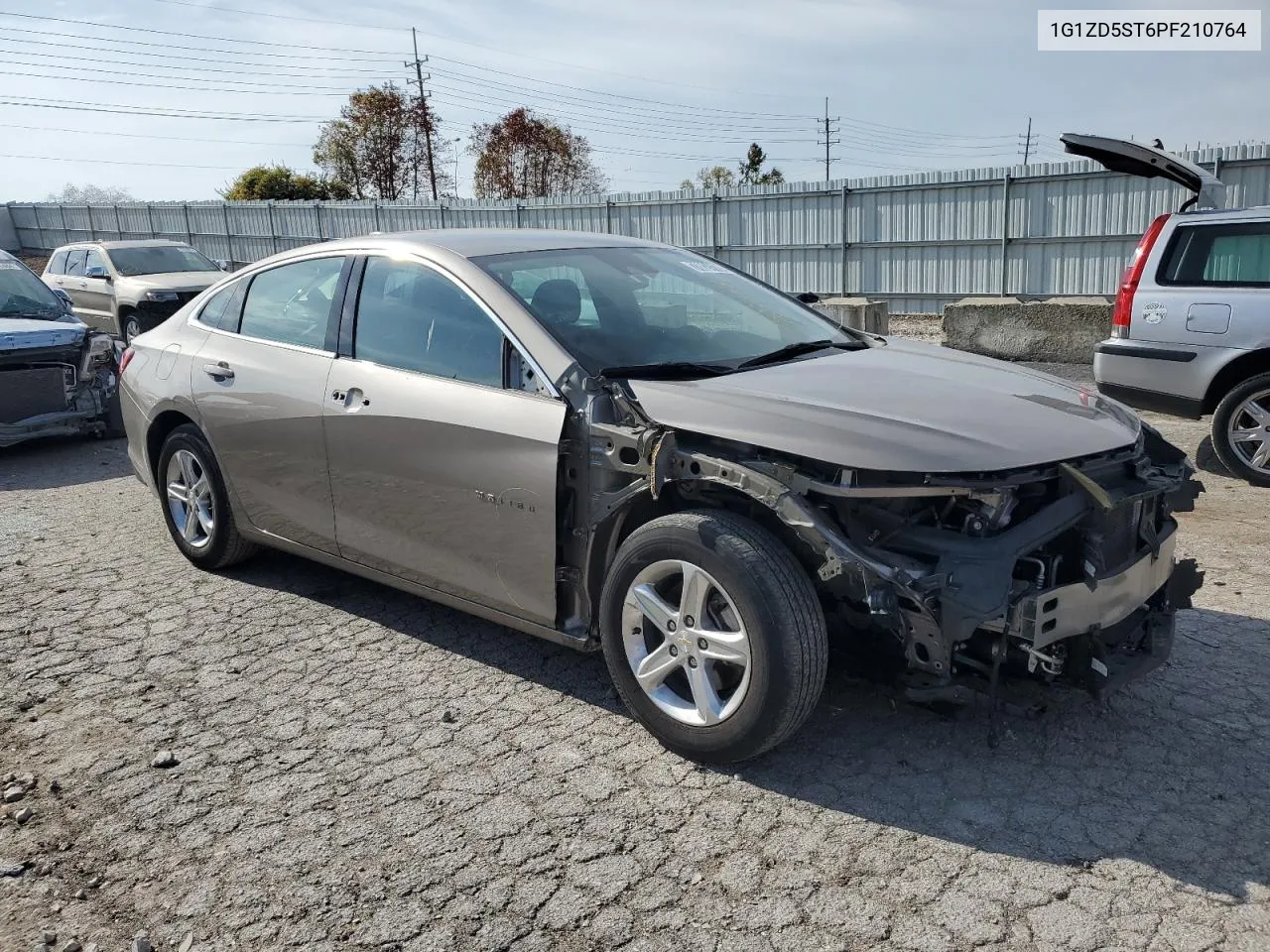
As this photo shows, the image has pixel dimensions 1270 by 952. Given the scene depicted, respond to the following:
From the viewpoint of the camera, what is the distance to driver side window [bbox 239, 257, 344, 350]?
15.0 ft

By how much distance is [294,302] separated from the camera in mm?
4793

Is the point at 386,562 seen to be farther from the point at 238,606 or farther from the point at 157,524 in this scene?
the point at 157,524

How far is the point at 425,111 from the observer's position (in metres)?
44.4

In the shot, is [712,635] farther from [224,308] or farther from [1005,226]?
[1005,226]

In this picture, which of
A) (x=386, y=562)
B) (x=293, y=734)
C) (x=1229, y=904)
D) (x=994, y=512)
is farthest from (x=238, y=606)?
(x=1229, y=904)

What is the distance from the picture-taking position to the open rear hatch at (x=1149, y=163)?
7.66 meters

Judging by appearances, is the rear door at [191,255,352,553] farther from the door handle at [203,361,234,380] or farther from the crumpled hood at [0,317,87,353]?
the crumpled hood at [0,317,87,353]

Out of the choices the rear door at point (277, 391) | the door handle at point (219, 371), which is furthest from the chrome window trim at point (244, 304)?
the door handle at point (219, 371)

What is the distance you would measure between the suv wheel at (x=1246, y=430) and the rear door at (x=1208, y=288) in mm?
304

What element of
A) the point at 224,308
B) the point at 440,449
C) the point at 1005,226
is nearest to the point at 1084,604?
the point at 440,449

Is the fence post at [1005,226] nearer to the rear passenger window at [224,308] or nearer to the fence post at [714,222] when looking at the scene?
the fence post at [714,222]

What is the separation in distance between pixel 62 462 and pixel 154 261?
957 centimetres

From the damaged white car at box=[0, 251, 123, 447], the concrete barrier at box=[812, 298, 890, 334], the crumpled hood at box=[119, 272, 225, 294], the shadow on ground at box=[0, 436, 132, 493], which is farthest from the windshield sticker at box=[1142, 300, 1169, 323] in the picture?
the crumpled hood at box=[119, 272, 225, 294]

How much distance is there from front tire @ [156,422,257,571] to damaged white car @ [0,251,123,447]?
3938 mm
